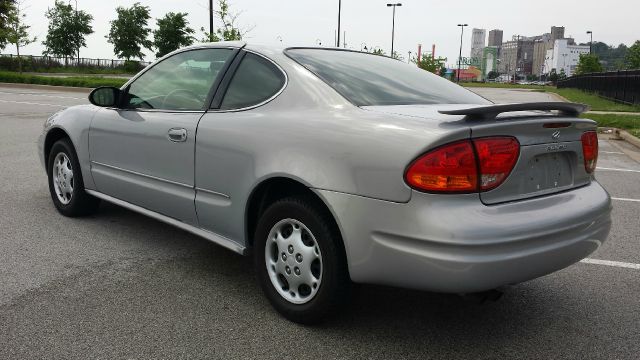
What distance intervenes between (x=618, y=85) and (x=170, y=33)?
38.5 meters

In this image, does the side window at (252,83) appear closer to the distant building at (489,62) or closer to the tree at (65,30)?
the tree at (65,30)

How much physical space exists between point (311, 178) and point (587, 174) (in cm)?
152

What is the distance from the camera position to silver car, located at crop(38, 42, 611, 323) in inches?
99.4

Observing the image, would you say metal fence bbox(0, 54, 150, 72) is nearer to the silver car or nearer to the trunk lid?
the silver car

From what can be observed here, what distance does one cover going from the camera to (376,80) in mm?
3434

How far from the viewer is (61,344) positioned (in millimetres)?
2795

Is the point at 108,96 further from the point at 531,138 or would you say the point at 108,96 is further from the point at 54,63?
the point at 54,63

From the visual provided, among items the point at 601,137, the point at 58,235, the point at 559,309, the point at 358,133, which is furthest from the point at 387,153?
the point at 601,137

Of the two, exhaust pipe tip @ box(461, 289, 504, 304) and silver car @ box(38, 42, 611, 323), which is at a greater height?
silver car @ box(38, 42, 611, 323)

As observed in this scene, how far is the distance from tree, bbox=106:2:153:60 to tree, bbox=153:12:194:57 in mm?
1764

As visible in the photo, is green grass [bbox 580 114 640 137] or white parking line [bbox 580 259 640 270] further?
green grass [bbox 580 114 640 137]

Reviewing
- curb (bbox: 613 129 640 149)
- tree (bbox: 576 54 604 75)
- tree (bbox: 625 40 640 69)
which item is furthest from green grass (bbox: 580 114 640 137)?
tree (bbox: 576 54 604 75)

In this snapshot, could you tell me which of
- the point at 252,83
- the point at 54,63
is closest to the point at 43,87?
the point at 54,63

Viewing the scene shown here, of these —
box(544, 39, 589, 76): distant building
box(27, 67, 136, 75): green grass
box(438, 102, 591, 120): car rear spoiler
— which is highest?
box(544, 39, 589, 76): distant building
